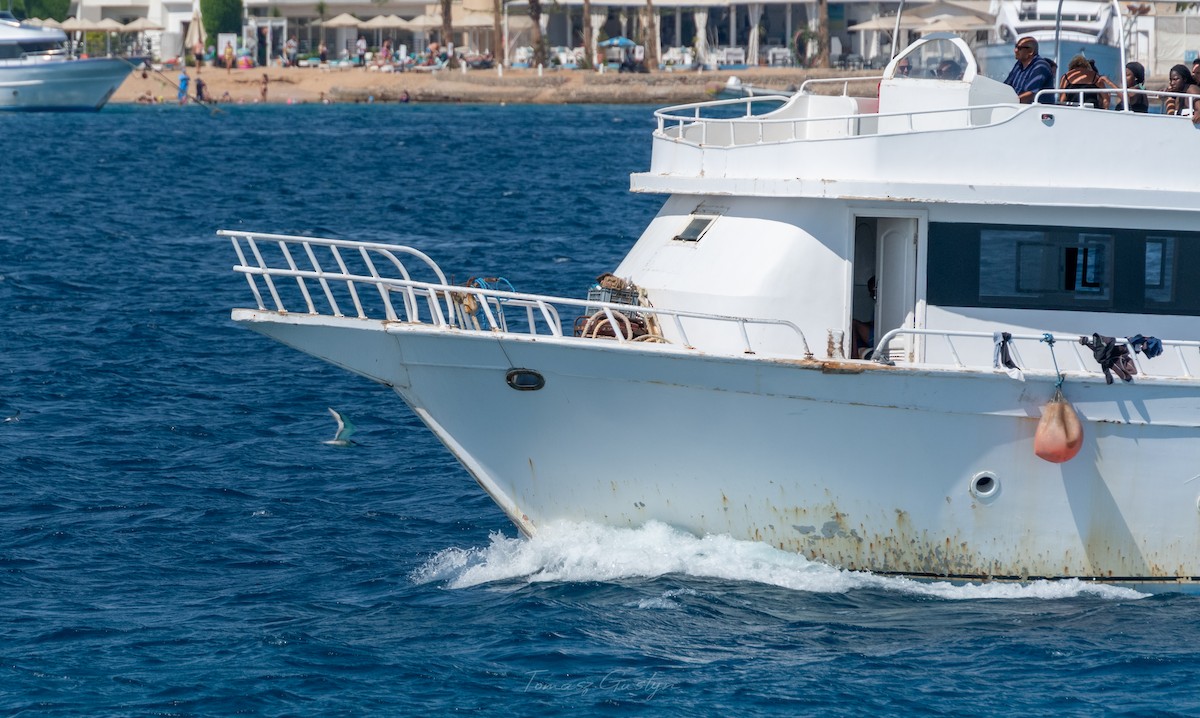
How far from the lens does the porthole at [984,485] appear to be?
11.8m

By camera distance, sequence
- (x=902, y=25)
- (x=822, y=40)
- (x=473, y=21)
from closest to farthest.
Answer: (x=902, y=25)
(x=822, y=40)
(x=473, y=21)

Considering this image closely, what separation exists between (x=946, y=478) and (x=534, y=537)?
3.28m

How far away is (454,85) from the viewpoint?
98.2 metres

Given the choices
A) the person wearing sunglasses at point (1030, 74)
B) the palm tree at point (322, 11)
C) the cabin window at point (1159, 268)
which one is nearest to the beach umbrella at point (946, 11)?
the palm tree at point (322, 11)

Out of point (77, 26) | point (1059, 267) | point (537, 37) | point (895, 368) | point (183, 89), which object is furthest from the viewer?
point (77, 26)

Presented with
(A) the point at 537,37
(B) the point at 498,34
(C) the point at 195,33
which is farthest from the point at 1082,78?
(C) the point at 195,33

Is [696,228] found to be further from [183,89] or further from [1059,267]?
[183,89]

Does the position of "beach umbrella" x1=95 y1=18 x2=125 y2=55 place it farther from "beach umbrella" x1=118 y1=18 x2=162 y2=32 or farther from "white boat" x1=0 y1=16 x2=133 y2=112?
"white boat" x1=0 y1=16 x2=133 y2=112

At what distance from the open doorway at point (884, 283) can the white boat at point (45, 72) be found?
267 ft

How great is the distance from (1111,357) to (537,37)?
302 feet

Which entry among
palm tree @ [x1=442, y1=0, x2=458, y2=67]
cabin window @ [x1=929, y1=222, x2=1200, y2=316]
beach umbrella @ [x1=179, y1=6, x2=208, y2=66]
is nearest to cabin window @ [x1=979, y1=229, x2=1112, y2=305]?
cabin window @ [x1=929, y1=222, x2=1200, y2=316]

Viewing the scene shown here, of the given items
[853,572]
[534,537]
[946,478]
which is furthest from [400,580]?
[946,478]

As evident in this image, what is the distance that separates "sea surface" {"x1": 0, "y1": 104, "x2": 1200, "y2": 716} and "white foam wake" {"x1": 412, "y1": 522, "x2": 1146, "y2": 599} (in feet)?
0.06

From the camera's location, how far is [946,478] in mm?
11797
